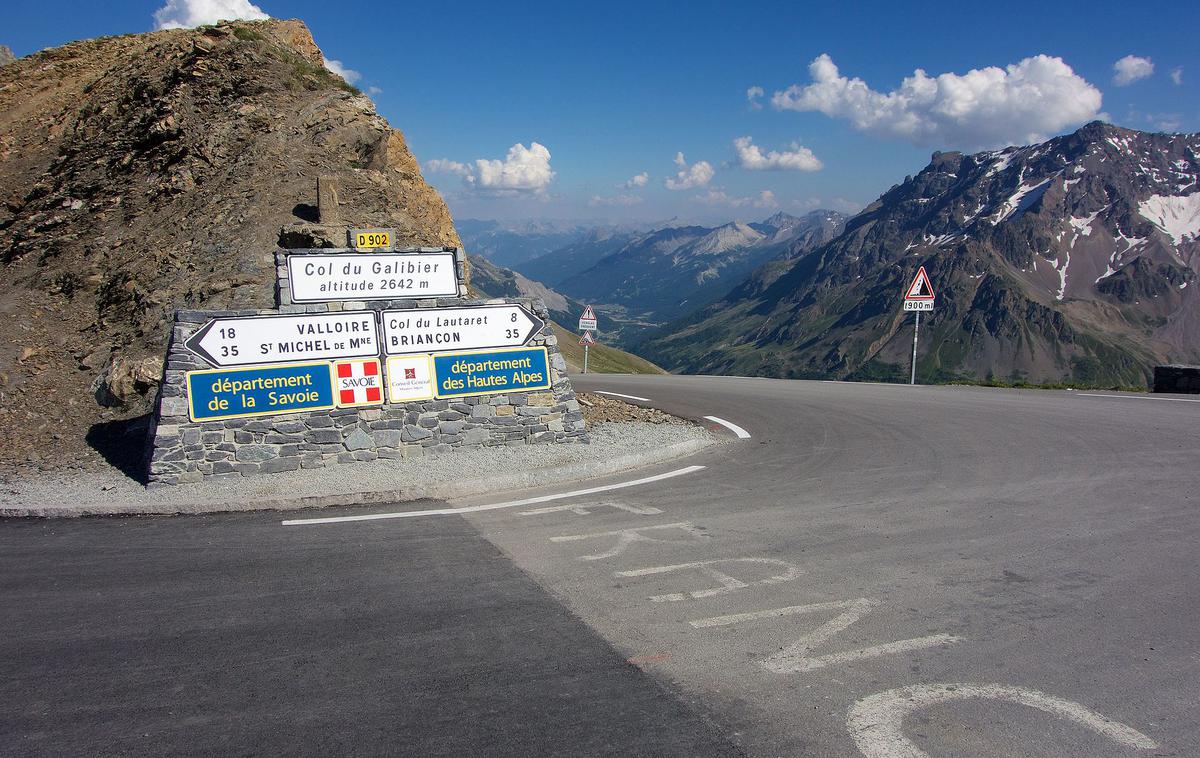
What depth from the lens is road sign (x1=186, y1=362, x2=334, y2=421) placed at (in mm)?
9664

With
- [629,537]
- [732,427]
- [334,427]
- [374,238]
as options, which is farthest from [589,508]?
[374,238]

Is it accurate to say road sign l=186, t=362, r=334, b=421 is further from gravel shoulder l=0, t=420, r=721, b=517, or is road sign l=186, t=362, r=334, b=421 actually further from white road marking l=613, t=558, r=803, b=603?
white road marking l=613, t=558, r=803, b=603

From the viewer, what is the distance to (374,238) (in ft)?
44.4

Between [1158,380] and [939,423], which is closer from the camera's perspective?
[939,423]

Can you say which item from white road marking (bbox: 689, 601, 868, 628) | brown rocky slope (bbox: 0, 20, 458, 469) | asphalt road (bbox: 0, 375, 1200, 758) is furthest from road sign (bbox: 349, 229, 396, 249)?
white road marking (bbox: 689, 601, 868, 628)

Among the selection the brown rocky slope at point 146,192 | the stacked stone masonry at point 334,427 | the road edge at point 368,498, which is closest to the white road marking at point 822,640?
the road edge at point 368,498

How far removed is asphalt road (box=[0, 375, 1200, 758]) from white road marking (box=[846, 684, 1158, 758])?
16 mm

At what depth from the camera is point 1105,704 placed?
4215mm

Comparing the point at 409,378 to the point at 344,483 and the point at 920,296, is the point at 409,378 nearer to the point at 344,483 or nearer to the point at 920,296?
the point at 344,483

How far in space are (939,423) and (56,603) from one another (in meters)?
13.7

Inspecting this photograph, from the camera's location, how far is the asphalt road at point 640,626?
4012mm

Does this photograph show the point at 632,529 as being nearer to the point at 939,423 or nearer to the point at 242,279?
the point at 939,423

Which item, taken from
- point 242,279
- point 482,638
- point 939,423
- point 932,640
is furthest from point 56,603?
point 939,423

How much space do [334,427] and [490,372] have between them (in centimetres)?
250
